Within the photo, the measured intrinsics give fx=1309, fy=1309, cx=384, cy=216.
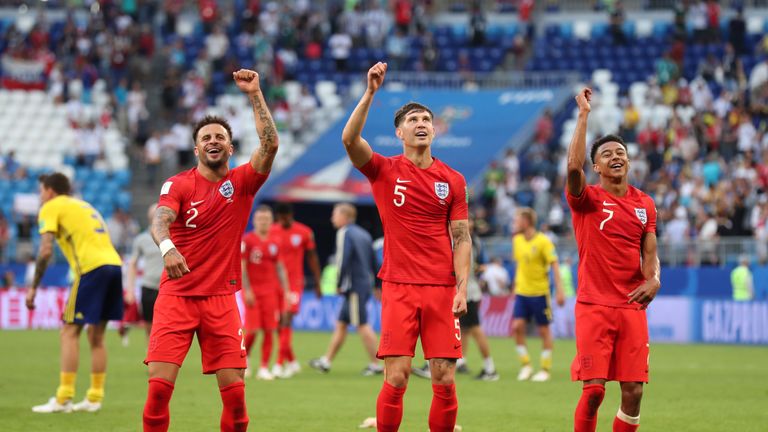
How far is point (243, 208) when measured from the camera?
384 inches

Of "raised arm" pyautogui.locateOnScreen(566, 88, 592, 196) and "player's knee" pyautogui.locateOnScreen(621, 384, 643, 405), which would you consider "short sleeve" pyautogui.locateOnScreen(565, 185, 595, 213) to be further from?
"player's knee" pyautogui.locateOnScreen(621, 384, 643, 405)

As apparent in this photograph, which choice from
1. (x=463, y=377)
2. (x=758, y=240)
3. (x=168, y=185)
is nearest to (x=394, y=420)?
(x=168, y=185)

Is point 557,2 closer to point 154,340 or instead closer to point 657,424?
point 657,424

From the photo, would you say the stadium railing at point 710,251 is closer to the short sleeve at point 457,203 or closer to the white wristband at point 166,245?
the short sleeve at point 457,203

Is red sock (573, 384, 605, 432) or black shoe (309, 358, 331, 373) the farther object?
black shoe (309, 358, 331, 373)

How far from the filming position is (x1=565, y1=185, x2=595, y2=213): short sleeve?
9.83 meters

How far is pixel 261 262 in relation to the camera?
18.3 metres

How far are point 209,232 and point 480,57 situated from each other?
102ft

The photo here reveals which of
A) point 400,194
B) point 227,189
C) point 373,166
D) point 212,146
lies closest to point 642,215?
point 400,194

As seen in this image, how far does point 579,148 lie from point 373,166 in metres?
1.56

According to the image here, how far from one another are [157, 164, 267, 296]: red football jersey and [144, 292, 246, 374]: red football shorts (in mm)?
→ 82

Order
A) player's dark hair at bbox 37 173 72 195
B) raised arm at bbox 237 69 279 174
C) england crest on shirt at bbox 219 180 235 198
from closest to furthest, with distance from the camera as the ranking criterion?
raised arm at bbox 237 69 279 174 → england crest on shirt at bbox 219 180 235 198 → player's dark hair at bbox 37 173 72 195

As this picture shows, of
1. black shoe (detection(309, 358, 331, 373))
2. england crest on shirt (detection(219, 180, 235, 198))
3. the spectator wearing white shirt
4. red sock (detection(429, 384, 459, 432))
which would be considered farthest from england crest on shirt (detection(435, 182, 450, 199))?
the spectator wearing white shirt

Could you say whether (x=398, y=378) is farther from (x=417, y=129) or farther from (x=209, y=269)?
(x=417, y=129)
